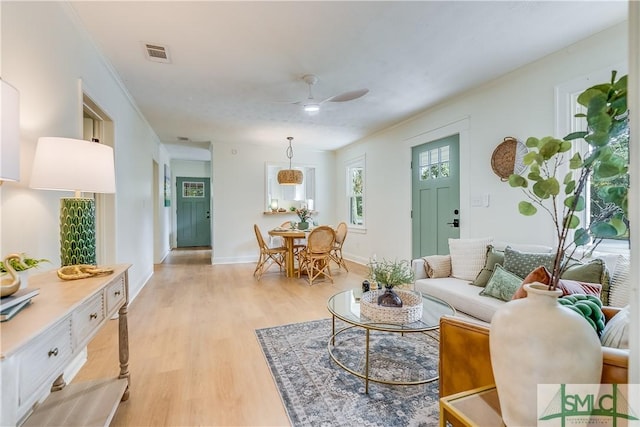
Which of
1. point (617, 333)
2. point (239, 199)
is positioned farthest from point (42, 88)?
point (239, 199)

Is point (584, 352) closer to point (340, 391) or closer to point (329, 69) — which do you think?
point (340, 391)

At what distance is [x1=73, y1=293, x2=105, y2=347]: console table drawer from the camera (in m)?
1.07

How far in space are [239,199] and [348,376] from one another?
480cm

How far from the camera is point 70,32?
6.69ft

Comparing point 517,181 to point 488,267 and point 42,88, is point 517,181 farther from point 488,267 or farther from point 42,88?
point 42,88

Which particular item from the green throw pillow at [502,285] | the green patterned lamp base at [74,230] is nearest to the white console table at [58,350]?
the green patterned lamp base at [74,230]

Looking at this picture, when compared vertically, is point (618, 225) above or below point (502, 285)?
above

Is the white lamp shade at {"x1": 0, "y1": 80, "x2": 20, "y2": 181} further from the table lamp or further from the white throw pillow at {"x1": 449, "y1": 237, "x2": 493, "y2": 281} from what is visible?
the white throw pillow at {"x1": 449, "y1": 237, "x2": 493, "y2": 281}

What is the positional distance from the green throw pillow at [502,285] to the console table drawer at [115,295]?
2.41 meters

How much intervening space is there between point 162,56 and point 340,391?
9.83ft

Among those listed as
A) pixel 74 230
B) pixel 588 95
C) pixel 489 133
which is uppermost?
pixel 489 133

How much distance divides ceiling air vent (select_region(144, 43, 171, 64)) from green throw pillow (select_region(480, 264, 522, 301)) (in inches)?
127

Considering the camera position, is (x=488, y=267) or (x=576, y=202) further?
(x=488, y=267)

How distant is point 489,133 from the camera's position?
3.21m
